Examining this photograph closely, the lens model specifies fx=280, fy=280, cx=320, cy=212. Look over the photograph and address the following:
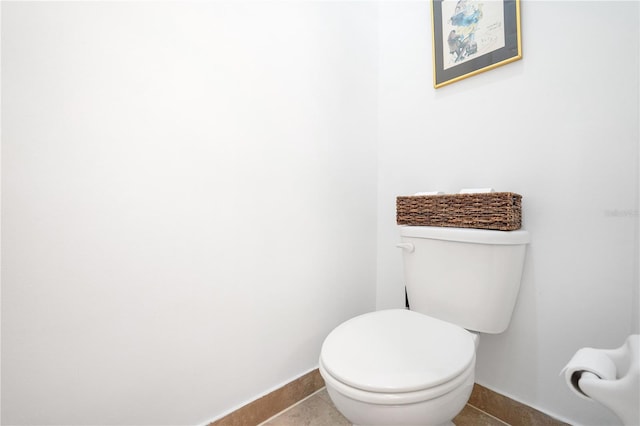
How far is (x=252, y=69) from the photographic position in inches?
39.6

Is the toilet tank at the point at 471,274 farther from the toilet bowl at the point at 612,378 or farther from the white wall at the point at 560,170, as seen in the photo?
the toilet bowl at the point at 612,378

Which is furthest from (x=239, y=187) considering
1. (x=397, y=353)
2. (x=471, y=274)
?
(x=471, y=274)

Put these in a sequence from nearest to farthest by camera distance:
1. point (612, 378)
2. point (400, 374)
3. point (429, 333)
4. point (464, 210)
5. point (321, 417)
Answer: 1. point (612, 378)
2. point (400, 374)
3. point (429, 333)
4. point (464, 210)
5. point (321, 417)

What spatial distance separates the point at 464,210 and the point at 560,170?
0.32 metres

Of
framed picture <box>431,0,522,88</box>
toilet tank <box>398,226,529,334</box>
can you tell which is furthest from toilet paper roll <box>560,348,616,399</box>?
framed picture <box>431,0,522,88</box>

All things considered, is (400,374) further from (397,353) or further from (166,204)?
(166,204)

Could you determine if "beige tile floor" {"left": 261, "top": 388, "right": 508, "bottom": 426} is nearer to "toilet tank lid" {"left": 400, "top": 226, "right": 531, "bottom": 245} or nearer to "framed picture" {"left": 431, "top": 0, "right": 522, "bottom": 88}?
"toilet tank lid" {"left": 400, "top": 226, "right": 531, "bottom": 245}

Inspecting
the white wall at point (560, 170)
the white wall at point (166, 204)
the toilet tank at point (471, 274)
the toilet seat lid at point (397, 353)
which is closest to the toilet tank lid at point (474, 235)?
the toilet tank at point (471, 274)

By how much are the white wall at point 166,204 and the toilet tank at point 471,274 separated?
0.41 meters

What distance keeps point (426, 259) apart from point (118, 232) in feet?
3.22

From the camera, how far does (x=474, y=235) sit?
905 millimetres

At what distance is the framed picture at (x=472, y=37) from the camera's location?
99cm

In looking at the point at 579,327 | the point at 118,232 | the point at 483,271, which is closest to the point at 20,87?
the point at 118,232

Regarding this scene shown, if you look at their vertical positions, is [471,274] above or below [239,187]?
below
